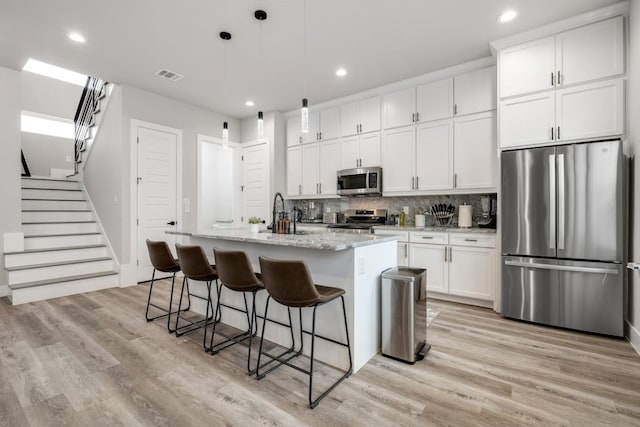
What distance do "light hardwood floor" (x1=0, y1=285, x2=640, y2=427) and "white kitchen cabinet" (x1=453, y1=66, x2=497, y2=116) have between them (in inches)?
103

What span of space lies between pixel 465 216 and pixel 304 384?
2.95 meters

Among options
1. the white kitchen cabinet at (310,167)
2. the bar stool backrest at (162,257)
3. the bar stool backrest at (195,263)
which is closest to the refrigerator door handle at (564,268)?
the bar stool backrest at (195,263)

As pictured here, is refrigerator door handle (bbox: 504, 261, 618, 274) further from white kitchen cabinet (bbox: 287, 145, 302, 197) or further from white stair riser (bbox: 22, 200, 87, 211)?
white stair riser (bbox: 22, 200, 87, 211)

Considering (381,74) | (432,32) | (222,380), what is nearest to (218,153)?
(381,74)

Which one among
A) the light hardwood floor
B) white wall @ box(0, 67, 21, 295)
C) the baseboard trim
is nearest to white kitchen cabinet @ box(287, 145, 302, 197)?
the light hardwood floor

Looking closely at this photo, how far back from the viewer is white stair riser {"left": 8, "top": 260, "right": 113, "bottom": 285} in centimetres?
387

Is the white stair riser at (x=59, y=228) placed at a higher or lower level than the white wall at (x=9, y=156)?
lower

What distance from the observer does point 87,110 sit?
19.6 feet

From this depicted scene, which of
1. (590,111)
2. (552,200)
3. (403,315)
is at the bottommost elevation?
(403,315)

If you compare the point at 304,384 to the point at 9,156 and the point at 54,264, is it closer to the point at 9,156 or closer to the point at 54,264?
the point at 54,264

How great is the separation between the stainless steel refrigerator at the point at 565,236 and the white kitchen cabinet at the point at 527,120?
0.71 feet

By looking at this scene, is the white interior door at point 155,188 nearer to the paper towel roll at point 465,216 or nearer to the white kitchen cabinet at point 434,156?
the white kitchen cabinet at point 434,156

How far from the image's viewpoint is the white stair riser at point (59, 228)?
457cm

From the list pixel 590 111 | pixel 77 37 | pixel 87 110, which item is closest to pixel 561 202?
pixel 590 111
